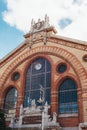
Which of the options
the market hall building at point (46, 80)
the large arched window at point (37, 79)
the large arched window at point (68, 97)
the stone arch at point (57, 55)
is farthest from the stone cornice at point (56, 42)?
the large arched window at point (68, 97)

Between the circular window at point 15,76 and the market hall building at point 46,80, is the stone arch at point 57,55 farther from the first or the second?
the circular window at point 15,76

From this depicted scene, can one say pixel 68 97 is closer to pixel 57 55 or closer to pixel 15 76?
pixel 57 55

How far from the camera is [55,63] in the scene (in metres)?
28.8

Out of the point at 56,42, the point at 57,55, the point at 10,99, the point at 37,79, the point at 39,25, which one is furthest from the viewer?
the point at 39,25

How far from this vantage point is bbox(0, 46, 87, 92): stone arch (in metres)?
26.2

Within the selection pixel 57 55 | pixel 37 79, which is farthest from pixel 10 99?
pixel 57 55

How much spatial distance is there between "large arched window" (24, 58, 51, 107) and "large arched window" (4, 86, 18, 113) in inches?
66.5

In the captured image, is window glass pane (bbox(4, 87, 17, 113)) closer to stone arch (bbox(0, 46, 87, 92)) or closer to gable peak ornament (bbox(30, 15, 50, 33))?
stone arch (bbox(0, 46, 87, 92))

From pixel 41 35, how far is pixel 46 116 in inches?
449

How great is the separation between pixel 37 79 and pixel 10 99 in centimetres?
444

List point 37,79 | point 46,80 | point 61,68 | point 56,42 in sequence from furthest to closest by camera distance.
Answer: point 56,42 → point 37,79 → point 46,80 → point 61,68

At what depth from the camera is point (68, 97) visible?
2647cm

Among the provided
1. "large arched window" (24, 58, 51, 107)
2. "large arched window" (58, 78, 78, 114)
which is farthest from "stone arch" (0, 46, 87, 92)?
"large arched window" (58, 78, 78, 114)

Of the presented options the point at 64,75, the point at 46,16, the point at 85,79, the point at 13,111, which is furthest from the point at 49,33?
the point at 13,111
